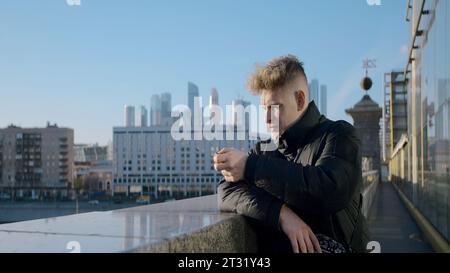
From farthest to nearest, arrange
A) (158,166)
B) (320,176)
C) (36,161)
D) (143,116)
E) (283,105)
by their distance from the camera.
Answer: (36,161)
(158,166)
(143,116)
(283,105)
(320,176)

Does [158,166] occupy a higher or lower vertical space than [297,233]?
lower

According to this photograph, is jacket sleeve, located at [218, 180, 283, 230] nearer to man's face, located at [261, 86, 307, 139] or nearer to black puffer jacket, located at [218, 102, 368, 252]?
black puffer jacket, located at [218, 102, 368, 252]

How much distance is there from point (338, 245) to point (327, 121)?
0.47 m

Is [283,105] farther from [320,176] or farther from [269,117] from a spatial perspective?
[320,176]

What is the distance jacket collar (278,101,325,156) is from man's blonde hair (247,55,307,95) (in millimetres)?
141

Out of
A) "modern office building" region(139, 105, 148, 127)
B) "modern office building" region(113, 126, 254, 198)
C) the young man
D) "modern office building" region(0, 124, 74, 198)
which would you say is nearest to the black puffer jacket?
the young man

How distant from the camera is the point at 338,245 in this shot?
185 centimetres

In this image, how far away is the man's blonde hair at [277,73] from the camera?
193 cm

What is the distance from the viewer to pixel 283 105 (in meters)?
Result: 1.95

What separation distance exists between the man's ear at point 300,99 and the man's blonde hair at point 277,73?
0.06 meters

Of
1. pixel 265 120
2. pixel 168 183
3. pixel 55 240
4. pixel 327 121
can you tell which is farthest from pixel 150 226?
pixel 168 183

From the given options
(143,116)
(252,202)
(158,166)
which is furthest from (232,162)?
(158,166)

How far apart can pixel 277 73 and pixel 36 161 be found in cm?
12500
